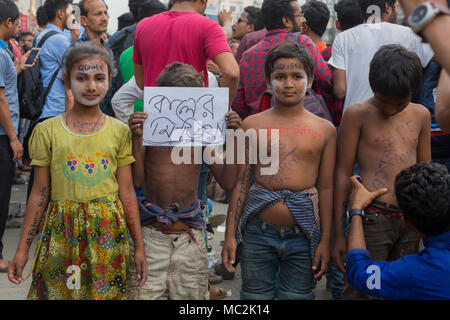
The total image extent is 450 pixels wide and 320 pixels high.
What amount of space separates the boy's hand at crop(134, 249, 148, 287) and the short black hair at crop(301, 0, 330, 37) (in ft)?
9.42

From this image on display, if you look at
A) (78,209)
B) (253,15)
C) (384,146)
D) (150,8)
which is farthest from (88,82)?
(253,15)

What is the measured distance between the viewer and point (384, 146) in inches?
111

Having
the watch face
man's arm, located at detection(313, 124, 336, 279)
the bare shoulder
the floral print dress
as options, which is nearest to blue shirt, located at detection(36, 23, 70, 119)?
the floral print dress

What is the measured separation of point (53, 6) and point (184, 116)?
3391 millimetres

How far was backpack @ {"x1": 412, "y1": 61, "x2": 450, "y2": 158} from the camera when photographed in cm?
331

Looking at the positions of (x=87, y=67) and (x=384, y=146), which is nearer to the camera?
(x=87, y=67)

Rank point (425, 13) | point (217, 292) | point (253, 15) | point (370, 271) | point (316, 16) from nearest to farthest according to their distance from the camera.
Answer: point (425, 13) → point (370, 271) → point (217, 292) → point (316, 16) → point (253, 15)

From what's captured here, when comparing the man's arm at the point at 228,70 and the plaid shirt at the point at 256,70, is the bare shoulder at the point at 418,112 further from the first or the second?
the plaid shirt at the point at 256,70

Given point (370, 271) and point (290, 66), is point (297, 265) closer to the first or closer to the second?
point (370, 271)

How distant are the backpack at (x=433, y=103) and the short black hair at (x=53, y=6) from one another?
12.2 feet
